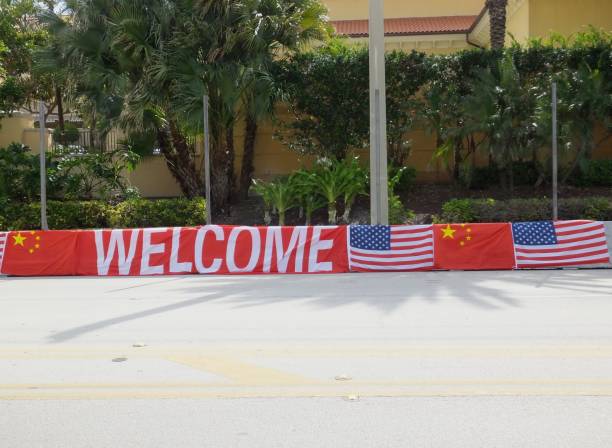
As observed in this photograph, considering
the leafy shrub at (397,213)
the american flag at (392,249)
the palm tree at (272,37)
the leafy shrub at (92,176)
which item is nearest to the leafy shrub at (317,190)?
the leafy shrub at (397,213)

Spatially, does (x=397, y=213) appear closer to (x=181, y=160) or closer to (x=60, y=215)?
(x=181, y=160)

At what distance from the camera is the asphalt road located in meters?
4.53

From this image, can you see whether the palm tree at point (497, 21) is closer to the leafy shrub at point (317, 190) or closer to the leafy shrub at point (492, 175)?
the leafy shrub at point (492, 175)

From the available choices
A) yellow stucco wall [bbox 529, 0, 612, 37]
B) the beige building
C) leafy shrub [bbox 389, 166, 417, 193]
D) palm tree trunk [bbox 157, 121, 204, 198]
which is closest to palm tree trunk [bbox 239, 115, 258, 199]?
the beige building

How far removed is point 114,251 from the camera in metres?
13.5

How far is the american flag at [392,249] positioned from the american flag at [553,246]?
1.74m

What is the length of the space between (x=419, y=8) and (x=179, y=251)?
21180 mm

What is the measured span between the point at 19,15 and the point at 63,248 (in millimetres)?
16498

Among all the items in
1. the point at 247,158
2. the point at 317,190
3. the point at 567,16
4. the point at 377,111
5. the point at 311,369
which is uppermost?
the point at 567,16

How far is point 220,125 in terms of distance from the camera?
1844 cm

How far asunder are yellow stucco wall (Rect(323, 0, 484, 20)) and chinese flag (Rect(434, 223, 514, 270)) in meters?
19.6

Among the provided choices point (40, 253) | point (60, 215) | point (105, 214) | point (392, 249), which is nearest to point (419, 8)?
point (105, 214)

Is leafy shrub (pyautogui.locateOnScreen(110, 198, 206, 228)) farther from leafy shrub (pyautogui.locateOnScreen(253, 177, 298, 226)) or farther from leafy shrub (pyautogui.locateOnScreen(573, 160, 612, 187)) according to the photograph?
leafy shrub (pyautogui.locateOnScreen(573, 160, 612, 187))

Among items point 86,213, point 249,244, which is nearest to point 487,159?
point 249,244
